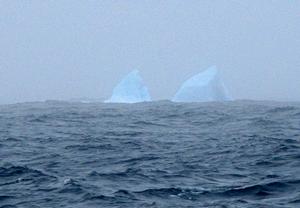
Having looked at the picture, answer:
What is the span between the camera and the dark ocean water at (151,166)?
998 cm

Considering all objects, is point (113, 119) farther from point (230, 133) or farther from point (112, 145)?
point (112, 145)

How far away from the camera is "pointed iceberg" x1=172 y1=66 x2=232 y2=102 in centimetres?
4031

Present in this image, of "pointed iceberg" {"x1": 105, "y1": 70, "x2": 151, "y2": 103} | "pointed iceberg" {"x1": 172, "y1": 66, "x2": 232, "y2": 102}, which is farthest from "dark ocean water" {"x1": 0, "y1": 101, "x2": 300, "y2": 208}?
"pointed iceberg" {"x1": 105, "y1": 70, "x2": 151, "y2": 103}

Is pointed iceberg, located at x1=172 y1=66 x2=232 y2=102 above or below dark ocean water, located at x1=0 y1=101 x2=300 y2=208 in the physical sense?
above

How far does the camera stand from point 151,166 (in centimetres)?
1296

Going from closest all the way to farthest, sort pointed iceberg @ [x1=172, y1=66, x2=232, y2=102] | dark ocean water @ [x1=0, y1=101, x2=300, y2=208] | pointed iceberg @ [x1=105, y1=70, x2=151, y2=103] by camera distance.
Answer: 1. dark ocean water @ [x1=0, y1=101, x2=300, y2=208]
2. pointed iceberg @ [x1=172, y1=66, x2=232, y2=102]
3. pointed iceberg @ [x1=105, y1=70, x2=151, y2=103]

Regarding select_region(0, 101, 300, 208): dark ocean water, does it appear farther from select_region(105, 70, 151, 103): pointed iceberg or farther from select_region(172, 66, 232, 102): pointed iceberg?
select_region(105, 70, 151, 103): pointed iceberg

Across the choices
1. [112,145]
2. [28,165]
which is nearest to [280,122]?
[112,145]

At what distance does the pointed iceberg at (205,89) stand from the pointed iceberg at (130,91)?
3.02m

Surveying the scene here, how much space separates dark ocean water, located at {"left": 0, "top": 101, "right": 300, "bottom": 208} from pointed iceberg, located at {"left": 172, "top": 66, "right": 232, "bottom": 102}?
726 inches

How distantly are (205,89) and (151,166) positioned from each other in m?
28.1

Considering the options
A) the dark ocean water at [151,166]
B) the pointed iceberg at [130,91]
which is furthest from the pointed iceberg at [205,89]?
the dark ocean water at [151,166]

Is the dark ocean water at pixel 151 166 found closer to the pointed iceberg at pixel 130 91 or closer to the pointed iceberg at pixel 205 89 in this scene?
the pointed iceberg at pixel 205 89

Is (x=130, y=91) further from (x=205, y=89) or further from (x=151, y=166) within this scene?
(x=151, y=166)
